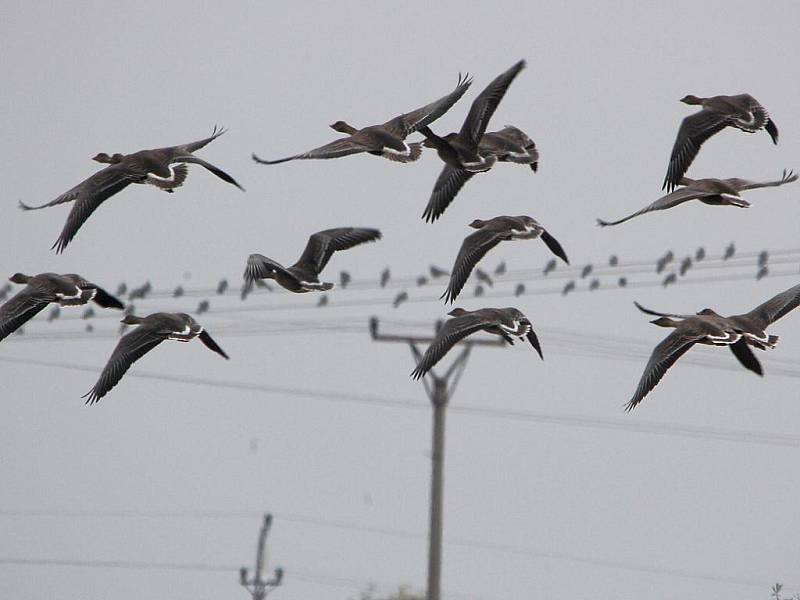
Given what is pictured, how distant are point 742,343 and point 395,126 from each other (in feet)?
14.5

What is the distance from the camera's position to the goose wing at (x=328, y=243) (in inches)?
882

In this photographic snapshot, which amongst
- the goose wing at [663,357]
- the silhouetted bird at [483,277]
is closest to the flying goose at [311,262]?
the goose wing at [663,357]

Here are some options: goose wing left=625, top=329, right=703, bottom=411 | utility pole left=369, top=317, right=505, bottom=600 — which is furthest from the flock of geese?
utility pole left=369, top=317, right=505, bottom=600

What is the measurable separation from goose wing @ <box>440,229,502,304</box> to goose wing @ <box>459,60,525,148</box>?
1.17 metres

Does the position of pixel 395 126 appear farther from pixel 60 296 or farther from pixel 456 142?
pixel 60 296

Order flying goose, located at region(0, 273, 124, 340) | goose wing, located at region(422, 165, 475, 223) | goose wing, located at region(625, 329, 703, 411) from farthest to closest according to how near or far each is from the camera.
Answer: goose wing, located at region(422, 165, 475, 223), flying goose, located at region(0, 273, 124, 340), goose wing, located at region(625, 329, 703, 411)

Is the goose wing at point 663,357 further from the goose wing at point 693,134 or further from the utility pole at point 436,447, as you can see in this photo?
the utility pole at point 436,447

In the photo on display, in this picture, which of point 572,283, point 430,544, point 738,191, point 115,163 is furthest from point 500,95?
point 572,283

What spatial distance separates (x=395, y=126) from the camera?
20.5 m

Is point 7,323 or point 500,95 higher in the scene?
point 500,95

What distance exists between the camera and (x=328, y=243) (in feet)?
74.8

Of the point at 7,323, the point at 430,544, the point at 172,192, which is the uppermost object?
the point at 172,192

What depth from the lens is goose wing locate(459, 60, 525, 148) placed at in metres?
19.0

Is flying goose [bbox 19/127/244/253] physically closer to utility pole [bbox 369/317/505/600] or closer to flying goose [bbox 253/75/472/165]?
flying goose [bbox 253/75/472/165]
